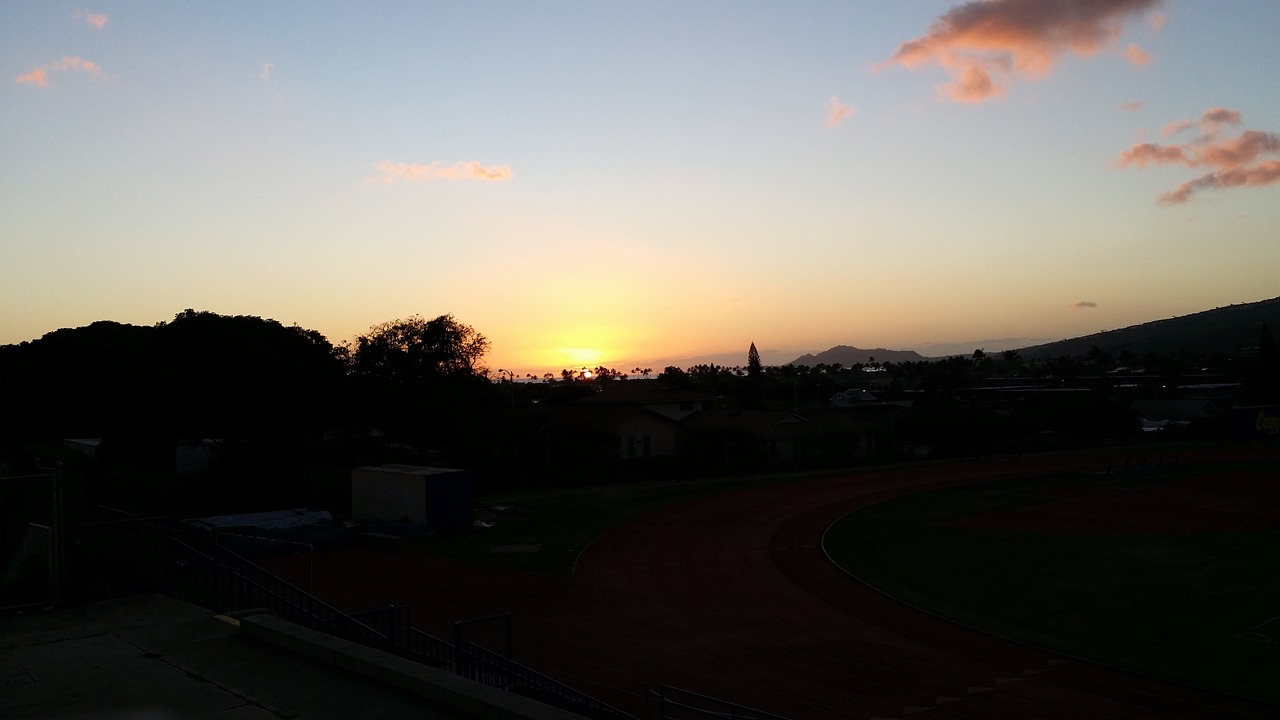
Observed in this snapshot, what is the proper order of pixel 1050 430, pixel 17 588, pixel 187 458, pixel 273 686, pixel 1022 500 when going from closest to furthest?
pixel 273 686 < pixel 17 588 < pixel 1022 500 < pixel 187 458 < pixel 1050 430

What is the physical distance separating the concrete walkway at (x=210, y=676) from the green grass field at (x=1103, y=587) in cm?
1794

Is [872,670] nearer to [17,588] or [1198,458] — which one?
[17,588]

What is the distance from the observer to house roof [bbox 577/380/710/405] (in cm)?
8056

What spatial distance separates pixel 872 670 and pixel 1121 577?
13.6 metres

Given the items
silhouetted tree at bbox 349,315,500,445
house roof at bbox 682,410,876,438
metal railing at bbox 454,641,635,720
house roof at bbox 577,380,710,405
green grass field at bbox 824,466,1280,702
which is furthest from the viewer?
house roof at bbox 577,380,710,405

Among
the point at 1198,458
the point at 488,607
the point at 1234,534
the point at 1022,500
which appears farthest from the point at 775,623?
the point at 1198,458

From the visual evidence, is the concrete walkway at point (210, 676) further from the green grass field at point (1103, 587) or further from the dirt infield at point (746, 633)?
the green grass field at point (1103, 587)

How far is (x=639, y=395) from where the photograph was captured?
82438 mm

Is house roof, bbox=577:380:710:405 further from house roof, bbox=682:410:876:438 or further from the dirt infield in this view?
the dirt infield

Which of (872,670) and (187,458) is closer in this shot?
(872,670)

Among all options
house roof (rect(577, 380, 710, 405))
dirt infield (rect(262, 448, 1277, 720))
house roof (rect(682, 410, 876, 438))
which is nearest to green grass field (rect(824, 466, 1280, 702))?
dirt infield (rect(262, 448, 1277, 720))

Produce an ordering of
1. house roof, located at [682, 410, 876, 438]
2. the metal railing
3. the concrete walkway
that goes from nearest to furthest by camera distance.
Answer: the concrete walkway
the metal railing
house roof, located at [682, 410, 876, 438]

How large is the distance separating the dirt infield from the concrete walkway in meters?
9.17

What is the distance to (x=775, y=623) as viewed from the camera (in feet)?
80.6
